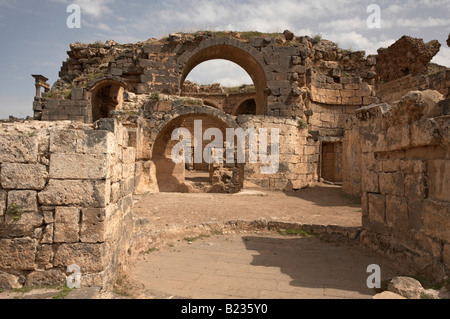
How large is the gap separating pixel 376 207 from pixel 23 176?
4.76 metres

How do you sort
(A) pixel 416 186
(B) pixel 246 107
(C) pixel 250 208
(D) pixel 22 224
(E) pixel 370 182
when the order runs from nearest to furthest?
(D) pixel 22 224
(A) pixel 416 186
(E) pixel 370 182
(C) pixel 250 208
(B) pixel 246 107

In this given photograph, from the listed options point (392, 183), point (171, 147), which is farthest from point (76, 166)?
point (171, 147)

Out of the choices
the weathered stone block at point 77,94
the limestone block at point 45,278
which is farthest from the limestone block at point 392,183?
the weathered stone block at point 77,94

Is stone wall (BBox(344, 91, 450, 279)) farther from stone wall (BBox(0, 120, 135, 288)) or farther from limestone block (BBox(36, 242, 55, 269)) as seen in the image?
limestone block (BBox(36, 242, 55, 269))

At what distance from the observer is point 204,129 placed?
20.3m

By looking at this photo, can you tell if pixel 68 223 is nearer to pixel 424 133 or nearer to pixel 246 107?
pixel 424 133

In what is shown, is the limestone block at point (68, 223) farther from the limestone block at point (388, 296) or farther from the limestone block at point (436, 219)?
the limestone block at point (436, 219)

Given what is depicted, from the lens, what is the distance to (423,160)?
149 inches

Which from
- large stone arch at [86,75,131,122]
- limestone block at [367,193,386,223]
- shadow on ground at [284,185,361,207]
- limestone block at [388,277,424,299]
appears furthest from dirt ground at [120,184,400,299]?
large stone arch at [86,75,131,122]

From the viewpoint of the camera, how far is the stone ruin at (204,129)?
3145mm
